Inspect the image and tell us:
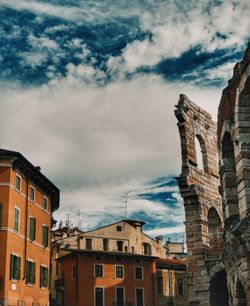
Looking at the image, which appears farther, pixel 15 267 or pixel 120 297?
pixel 120 297

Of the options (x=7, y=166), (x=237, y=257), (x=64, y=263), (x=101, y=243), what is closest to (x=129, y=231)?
(x=101, y=243)

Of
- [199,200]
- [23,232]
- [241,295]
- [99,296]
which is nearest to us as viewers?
Answer: [241,295]

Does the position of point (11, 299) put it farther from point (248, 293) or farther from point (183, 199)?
point (248, 293)

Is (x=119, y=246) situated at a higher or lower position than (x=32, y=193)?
lower

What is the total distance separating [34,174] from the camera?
102 feet

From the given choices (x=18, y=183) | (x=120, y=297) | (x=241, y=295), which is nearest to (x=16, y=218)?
(x=18, y=183)

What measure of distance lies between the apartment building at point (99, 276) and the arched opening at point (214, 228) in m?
24.5

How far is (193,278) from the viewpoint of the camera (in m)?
25.7

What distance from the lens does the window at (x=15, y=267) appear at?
26556 millimetres

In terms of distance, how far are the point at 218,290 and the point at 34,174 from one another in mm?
13063

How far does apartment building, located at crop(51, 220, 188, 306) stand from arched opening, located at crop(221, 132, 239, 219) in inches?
1319

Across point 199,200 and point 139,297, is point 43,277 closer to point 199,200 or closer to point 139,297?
point 199,200

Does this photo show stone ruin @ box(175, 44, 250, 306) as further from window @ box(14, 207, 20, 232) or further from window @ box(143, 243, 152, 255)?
window @ box(143, 243, 152, 255)

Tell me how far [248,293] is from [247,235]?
6.07 ft
